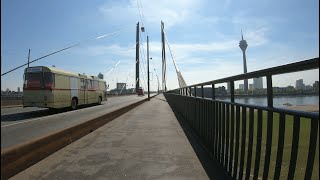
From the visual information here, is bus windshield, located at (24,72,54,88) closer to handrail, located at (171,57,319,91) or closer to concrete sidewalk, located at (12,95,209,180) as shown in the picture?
concrete sidewalk, located at (12,95,209,180)

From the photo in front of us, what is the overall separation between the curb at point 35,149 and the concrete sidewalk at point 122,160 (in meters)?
0.12

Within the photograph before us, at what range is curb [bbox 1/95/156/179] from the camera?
5410 millimetres

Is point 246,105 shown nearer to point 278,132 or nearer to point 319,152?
point 278,132

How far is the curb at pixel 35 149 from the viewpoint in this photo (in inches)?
213

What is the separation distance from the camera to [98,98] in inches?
1373

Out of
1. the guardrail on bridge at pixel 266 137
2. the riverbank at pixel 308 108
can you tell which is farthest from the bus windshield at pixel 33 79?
the riverbank at pixel 308 108

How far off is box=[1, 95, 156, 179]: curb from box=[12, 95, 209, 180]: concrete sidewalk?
12 cm

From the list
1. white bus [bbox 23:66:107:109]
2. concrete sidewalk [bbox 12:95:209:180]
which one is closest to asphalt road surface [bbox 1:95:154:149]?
concrete sidewalk [bbox 12:95:209:180]

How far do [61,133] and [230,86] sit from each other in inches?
159

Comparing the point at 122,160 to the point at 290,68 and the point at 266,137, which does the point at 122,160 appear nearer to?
the point at 266,137

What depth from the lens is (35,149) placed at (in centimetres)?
678

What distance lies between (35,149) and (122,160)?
152 cm

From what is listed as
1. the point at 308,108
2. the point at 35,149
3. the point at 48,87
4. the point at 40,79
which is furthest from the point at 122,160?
the point at 40,79

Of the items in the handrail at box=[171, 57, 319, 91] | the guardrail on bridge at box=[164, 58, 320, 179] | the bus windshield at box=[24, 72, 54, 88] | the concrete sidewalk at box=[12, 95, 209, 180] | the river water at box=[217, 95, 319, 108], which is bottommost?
the concrete sidewalk at box=[12, 95, 209, 180]
